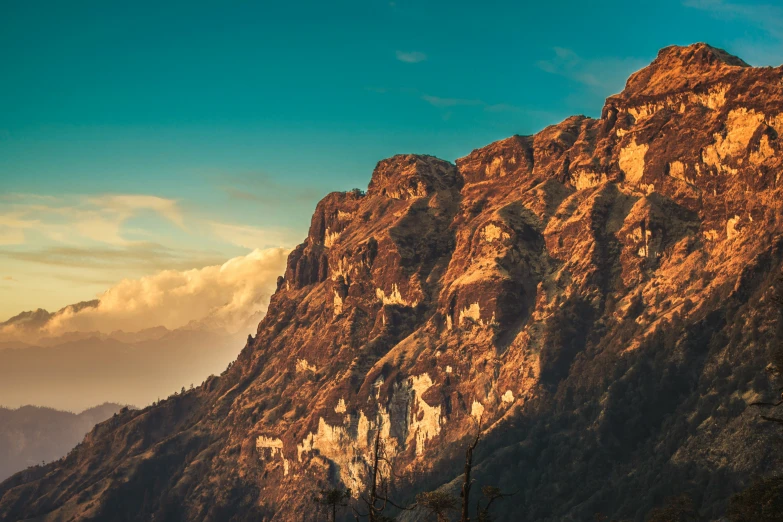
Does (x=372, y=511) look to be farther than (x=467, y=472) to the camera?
Yes

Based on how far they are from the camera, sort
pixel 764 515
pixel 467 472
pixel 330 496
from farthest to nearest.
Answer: pixel 764 515 < pixel 330 496 < pixel 467 472

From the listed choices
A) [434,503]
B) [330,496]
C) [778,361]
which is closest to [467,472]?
[434,503]

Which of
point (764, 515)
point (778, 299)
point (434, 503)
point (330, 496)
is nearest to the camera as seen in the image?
point (778, 299)

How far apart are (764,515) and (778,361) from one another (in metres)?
35.5

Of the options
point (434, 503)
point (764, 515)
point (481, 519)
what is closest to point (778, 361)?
point (764, 515)

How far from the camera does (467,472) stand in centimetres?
8056

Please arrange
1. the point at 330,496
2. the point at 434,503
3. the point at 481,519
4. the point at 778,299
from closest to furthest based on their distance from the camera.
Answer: the point at 481,519
the point at 778,299
the point at 434,503
the point at 330,496

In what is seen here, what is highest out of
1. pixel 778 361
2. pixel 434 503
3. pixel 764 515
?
pixel 778 361

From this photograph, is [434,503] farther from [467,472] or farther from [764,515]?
[764,515]

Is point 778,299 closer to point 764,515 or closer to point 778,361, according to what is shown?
point 778,361

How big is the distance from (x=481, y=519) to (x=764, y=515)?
88.1 m

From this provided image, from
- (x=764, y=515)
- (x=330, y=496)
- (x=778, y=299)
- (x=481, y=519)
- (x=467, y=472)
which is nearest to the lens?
(x=467, y=472)

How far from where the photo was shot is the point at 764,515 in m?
156

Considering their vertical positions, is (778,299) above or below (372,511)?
above
